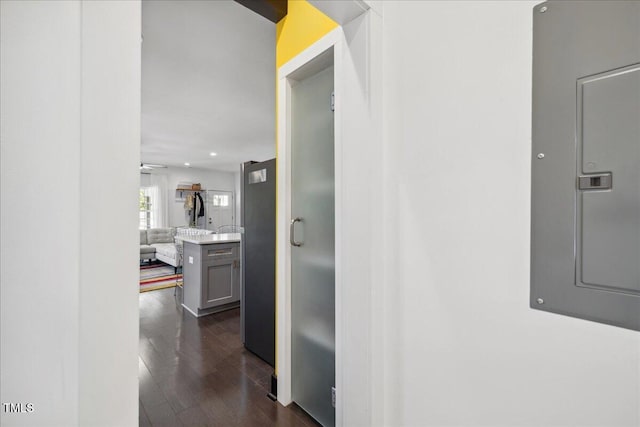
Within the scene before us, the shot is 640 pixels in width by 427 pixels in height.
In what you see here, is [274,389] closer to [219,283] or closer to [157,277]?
[219,283]

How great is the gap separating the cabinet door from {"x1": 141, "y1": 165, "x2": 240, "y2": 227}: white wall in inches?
235

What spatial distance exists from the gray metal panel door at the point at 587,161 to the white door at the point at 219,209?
9.72 meters

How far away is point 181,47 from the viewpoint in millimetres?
2432

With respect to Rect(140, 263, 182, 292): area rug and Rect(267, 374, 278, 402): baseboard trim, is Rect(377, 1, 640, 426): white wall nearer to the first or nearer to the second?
Rect(267, 374, 278, 402): baseboard trim

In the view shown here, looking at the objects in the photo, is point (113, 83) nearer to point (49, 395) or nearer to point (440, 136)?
point (49, 395)

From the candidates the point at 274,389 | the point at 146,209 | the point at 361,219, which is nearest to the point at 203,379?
the point at 274,389

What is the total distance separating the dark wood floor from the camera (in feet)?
5.88

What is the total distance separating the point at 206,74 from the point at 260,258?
1.98 m

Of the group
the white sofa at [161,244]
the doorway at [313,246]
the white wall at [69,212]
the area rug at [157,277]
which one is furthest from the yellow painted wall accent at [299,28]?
the white sofa at [161,244]

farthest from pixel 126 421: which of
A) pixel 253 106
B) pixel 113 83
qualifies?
pixel 253 106

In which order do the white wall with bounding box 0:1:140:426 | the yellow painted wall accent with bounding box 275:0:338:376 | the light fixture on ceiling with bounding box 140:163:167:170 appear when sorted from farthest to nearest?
the light fixture on ceiling with bounding box 140:163:167:170 < the yellow painted wall accent with bounding box 275:0:338:376 < the white wall with bounding box 0:1:140:426

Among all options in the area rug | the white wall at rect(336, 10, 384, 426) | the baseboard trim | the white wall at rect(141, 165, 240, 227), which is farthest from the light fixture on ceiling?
the white wall at rect(336, 10, 384, 426)

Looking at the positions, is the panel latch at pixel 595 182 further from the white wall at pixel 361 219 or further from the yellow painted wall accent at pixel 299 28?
the yellow painted wall accent at pixel 299 28

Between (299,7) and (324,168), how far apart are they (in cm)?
100
